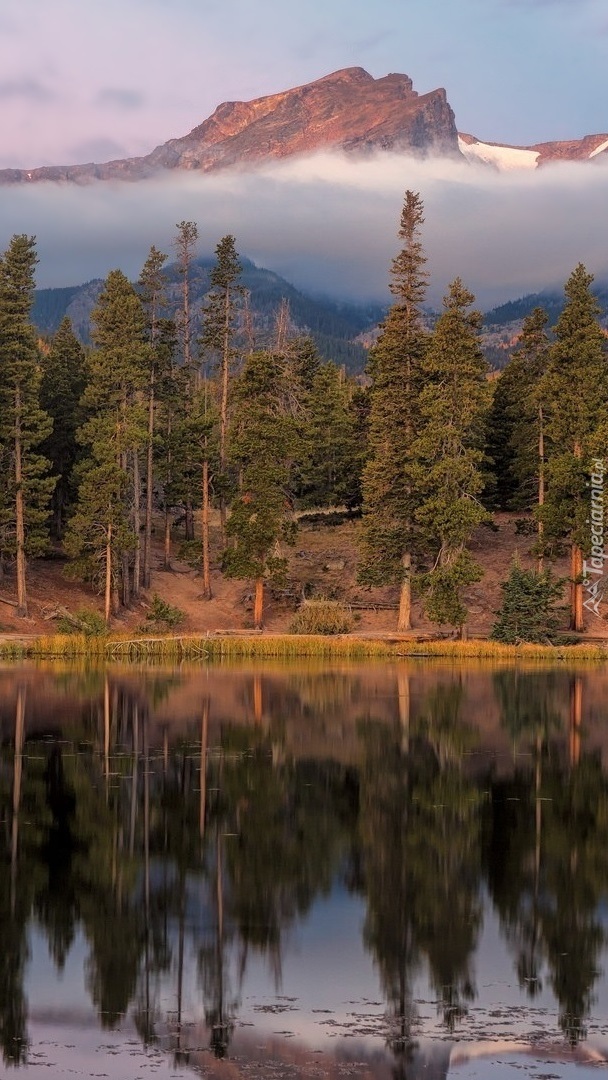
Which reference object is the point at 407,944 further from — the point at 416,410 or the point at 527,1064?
the point at 416,410

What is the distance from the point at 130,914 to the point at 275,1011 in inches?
135

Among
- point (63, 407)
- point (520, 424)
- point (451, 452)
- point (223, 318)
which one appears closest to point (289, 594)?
point (451, 452)

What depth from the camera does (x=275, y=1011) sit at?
12.3 m

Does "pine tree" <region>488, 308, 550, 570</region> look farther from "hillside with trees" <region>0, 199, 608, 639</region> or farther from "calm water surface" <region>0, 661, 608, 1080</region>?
"calm water surface" <region>0, 661, 608, 1080</region>

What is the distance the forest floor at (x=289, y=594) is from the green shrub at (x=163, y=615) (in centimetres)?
58

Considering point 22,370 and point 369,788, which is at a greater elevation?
point 22,370

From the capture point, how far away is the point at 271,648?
59.9 meters

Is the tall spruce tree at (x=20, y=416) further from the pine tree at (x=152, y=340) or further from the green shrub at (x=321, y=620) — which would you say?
the green shrub at (x=321, y=620)

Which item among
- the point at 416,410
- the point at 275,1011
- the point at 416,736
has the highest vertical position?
the point at 416,410

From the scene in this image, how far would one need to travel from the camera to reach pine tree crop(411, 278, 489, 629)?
63.6 metres

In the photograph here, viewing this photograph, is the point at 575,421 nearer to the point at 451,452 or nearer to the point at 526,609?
the point at 451,452

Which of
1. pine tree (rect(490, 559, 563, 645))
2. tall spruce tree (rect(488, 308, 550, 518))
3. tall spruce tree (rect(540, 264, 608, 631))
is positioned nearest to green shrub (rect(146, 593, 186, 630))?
pine tree (rect(490, 559, 563, 645))

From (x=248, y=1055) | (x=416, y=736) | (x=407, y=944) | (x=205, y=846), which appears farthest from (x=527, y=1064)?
(x=416, y=736)

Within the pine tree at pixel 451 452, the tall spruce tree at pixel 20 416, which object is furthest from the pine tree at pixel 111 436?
the pine tree at pixel 451 452
